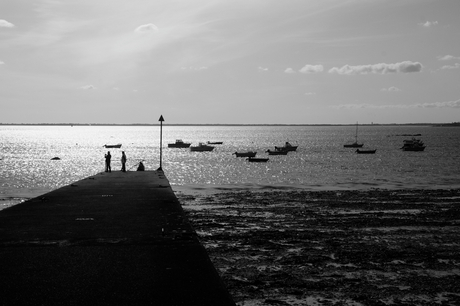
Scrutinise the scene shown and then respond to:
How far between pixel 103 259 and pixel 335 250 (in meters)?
9.65

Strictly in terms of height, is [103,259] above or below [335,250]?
above

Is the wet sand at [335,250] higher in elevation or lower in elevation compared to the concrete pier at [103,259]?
lower

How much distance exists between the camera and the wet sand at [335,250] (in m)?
12.0

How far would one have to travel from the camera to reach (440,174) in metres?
58.1

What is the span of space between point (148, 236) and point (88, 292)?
396cm

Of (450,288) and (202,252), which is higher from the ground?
(202,252)

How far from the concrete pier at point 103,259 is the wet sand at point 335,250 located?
8.50ft

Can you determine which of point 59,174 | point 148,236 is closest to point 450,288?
point 148,236

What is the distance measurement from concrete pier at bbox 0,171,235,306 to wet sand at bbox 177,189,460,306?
8.50ft

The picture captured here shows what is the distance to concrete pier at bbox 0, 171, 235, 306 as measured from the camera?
7.20 metres

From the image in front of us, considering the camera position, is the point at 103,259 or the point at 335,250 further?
the point at 335,250

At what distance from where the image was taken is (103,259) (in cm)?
913

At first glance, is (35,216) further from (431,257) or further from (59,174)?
(59,174)

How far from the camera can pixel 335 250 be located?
1644 cm
